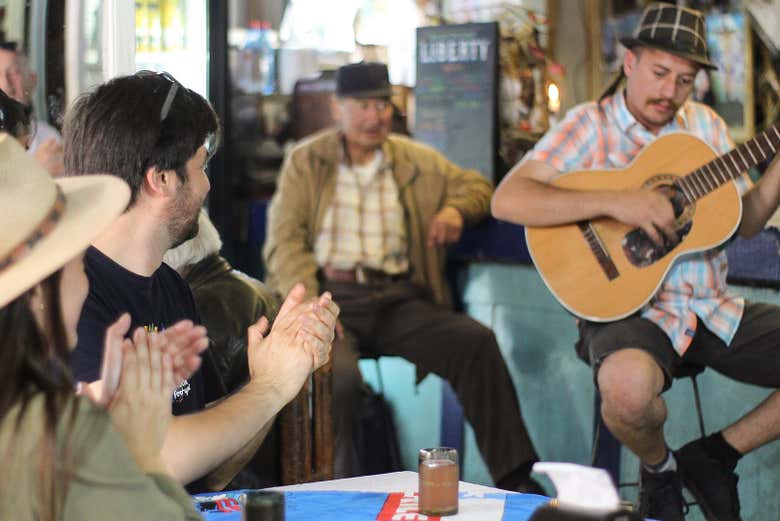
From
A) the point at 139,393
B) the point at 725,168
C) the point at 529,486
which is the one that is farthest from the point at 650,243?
the point at 139,393

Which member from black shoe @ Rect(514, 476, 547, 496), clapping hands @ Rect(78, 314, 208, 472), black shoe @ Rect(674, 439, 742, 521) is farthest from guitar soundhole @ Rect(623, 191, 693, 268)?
clapping hands @ Rect(78, 314, 208, 472)

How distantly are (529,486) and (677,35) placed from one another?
5.14 feet

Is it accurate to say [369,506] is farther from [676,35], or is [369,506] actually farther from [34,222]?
[676,35]

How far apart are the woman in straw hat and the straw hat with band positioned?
2.58 meters

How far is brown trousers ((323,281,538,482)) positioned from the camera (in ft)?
14.4

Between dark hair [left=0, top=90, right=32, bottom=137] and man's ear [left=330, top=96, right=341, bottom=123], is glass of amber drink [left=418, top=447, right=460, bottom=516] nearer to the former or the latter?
dark hair [left=0, top=90, right=32, bottom=137]

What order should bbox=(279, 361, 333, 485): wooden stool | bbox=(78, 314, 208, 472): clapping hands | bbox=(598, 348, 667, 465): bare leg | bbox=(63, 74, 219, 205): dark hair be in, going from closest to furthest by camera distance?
bbox=(78, 314, 208, 472): clapping hands < bbox=(63, 74, 219, 205): dark hair < bbox=(279, 361, 333, 485): wooden stool < bbox=(598, 348, 667, 465): bare leg

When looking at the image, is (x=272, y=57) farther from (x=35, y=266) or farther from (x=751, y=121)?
(x=35, y=266)

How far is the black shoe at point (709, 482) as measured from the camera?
3604mm

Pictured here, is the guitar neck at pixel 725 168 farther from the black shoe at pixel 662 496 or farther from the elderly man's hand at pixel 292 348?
the elderly man's hand at pixel 292 348

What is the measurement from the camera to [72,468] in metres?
1.35

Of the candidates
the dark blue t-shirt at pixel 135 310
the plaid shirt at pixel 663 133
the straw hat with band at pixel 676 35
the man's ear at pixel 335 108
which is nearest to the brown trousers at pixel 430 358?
the man's ear at pixel 335 108

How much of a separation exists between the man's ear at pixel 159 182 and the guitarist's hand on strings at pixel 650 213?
1.62m

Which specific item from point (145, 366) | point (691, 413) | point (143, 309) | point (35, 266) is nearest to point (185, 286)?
point (143, 309)
